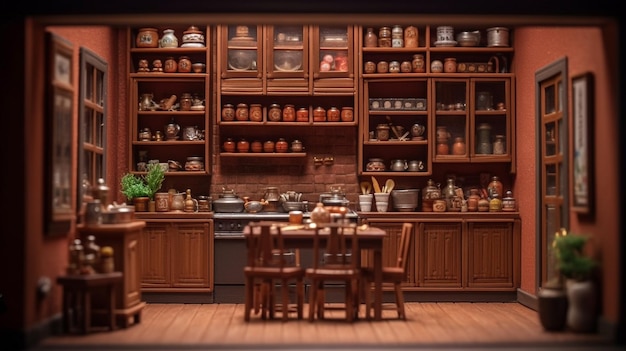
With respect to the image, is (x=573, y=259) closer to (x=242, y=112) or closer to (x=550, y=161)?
(x=550, y=161)

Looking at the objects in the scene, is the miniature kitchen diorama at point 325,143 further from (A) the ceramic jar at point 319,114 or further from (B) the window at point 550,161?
(B) the window at point 550,161

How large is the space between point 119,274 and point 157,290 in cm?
210

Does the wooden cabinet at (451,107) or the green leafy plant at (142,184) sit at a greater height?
the wooden cabinet at (451,107)

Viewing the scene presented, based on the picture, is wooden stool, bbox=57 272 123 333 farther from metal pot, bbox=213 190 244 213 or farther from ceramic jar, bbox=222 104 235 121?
ceramic jar, bbox=222 104 235 121

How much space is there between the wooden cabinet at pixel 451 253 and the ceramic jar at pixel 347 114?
1122 millimetres

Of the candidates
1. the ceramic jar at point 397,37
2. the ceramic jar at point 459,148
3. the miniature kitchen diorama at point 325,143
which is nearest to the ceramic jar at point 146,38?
the miniature kitchen diorama at point 325,143

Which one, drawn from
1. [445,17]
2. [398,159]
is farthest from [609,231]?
[398,159]

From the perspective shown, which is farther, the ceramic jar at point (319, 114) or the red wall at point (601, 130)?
the ceramic jar at point (319, 114)

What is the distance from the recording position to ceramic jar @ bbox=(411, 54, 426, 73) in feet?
33.5

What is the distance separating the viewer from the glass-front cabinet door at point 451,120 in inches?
400

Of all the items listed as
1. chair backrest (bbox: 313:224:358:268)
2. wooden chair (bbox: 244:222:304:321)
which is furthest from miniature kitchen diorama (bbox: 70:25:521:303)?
chair backrest (bbox: 313:224:358:268)

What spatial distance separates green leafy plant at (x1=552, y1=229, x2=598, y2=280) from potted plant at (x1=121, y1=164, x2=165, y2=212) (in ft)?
14.5

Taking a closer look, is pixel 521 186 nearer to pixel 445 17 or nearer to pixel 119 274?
pixel 445 17

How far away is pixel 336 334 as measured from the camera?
7387 mm
